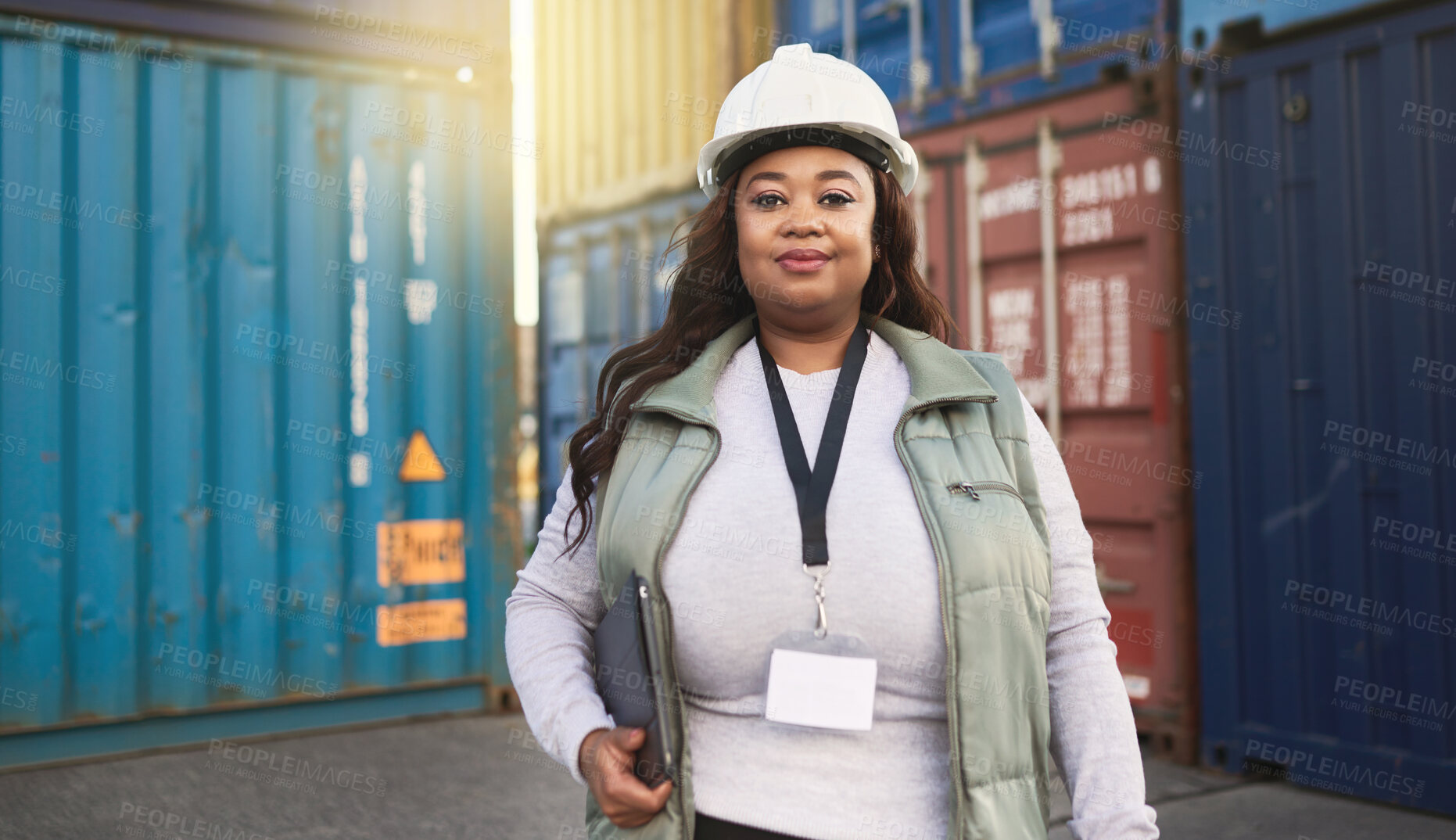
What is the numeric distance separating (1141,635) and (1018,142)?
6.90 ft

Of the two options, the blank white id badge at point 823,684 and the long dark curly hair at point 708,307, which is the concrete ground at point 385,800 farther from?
the blank white id badge at point 823,684

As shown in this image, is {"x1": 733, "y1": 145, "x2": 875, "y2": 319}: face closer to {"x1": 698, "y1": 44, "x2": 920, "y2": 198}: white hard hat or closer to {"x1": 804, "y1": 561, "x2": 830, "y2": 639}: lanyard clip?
{"x1": 698, "y1": 44, "x2": 920, "y2": 198}: white hard hat

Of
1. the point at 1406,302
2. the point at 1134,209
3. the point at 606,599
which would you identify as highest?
the point at 1134,209

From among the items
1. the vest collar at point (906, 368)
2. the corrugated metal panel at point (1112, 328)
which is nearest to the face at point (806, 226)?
the vest collar at point (906, 368)

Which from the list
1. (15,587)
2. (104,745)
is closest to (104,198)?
(15,587)

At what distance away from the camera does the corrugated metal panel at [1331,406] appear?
3.70m

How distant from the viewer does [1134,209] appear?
448 centimetres

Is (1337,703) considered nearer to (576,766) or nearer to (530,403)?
(576,766)

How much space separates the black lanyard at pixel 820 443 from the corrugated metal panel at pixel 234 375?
3.79 m

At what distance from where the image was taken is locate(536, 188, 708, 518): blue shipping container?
6.54 m

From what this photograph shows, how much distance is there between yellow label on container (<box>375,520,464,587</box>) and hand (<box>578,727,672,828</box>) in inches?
156

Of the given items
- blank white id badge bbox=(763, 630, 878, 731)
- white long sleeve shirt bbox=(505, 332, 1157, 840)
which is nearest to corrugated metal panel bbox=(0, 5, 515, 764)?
white long sleeve shirt bbox=(505, 332, 1157, 840)

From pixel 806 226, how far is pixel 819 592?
1.58 ft

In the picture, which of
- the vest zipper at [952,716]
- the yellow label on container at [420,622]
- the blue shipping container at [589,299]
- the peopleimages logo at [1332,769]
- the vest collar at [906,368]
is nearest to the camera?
the vest zipper at [952,716]
